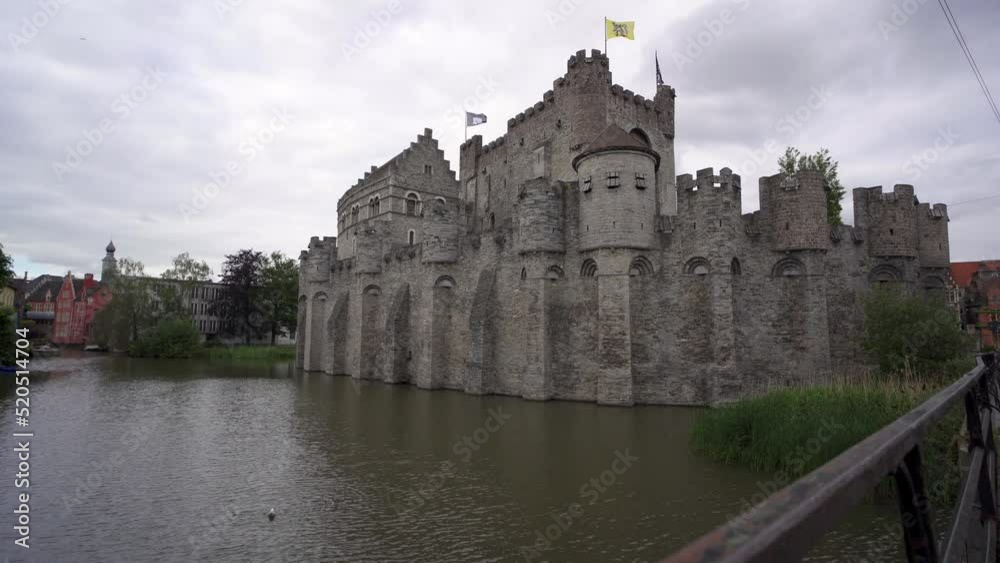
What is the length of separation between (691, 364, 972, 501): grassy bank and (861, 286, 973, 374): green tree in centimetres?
482

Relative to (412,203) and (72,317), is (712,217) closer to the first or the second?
(412,203)

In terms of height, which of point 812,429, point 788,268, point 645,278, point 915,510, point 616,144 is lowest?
point 812,429

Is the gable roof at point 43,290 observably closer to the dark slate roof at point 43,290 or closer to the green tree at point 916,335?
the dark slate roof at point 43,290

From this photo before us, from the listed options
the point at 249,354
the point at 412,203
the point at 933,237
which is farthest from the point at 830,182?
the point at 249,354

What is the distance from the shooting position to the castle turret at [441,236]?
2528 centimetres

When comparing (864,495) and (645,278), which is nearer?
(864,495)

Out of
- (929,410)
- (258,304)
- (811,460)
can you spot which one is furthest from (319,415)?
(258,304)

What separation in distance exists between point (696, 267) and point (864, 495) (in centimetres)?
1957

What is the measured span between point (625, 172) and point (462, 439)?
11.6 meters

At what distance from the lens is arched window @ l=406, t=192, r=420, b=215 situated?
130ft

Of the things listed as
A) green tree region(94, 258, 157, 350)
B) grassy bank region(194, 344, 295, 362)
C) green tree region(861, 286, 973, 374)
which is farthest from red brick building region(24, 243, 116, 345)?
green tree region(861, 286, 973, 374)

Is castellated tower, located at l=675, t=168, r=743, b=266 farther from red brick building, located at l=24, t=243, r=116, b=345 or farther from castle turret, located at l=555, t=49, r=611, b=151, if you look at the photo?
red brick building, located at l=24, t=243, r=116, b=345

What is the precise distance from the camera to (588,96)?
1009 inches

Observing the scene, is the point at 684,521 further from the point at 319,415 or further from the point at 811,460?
the point at 319,415
